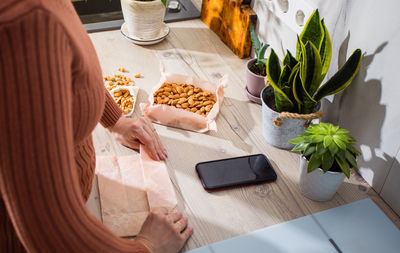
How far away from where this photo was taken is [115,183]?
967 millimetres

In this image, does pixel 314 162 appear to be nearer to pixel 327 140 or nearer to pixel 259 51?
pixel 327 140

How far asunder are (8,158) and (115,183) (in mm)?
494

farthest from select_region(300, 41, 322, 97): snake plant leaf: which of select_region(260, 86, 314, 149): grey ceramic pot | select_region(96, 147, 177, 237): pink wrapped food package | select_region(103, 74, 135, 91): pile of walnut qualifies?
select_region(103, 74, 135, 91): pile of walnut

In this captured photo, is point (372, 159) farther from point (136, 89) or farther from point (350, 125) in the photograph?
point (136, 89)

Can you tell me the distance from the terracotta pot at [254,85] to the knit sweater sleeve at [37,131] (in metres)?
0.75

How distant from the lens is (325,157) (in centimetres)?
85

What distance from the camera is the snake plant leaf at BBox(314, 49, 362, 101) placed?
36.3 inches

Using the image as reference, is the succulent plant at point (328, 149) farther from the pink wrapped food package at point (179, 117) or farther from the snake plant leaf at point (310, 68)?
the pink wrapped food package at point (179, 117)

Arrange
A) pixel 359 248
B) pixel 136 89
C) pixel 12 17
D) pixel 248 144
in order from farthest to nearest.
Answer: pixel 136 89
pixel 248 144
pixel 359 248
pixel 12 17

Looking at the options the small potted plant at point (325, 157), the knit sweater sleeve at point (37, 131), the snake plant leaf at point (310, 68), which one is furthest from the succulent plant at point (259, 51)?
the knit sweater sleeve at point (37, 131)

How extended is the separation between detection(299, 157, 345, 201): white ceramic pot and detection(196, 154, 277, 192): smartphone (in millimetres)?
81

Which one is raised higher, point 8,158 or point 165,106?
point 8,158

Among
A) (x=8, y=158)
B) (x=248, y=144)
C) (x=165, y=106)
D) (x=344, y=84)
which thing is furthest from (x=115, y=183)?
(x=344, y=84)

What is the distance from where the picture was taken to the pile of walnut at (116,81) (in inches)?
49.5
